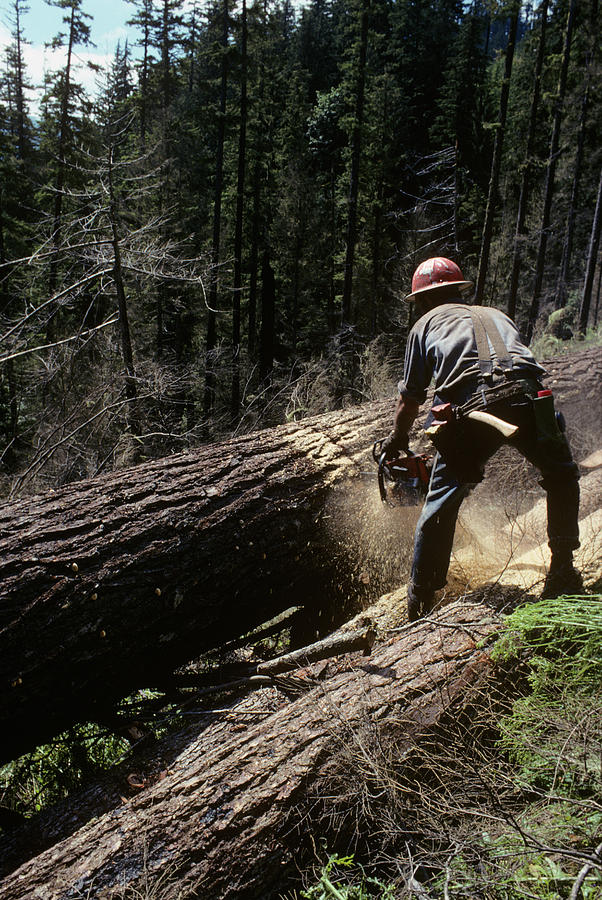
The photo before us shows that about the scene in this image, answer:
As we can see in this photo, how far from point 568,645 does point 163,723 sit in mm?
2334

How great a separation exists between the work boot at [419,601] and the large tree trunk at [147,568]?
0.83 meters

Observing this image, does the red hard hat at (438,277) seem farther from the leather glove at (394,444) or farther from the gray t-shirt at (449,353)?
the leather glove at (394,444)

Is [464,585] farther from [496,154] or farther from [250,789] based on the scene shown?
[496,154]

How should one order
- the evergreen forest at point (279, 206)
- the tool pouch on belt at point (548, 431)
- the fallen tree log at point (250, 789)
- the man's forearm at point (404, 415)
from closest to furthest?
the fallen tree log at point (250, 789) < the tool pouch on belt at point (548, 431) < the man's forearm at point (404, 415) < the evergreen forest at point (279, 206)

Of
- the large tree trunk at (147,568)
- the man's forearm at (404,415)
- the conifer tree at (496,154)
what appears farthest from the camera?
the conifer tree at (496,154)

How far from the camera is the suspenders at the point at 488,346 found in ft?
9.23

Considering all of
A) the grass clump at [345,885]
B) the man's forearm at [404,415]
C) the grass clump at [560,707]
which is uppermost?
the man's forearm at [404,415]

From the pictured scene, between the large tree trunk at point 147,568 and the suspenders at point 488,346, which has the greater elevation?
the suspenders at point 488,346

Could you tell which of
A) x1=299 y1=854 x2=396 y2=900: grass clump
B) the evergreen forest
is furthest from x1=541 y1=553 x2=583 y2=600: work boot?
the evergreen forest

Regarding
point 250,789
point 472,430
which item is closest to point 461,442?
point 472,430

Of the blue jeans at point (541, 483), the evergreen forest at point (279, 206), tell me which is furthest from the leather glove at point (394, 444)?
the evergreen forest at point (279, 206)

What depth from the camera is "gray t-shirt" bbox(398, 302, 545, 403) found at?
9.45 feet

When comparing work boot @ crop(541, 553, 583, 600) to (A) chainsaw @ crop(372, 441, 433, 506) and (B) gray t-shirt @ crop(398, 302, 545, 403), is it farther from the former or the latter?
(B) gray t-shirt @ crop(398, 302, 545, 403)

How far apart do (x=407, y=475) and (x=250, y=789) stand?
2.11 m
